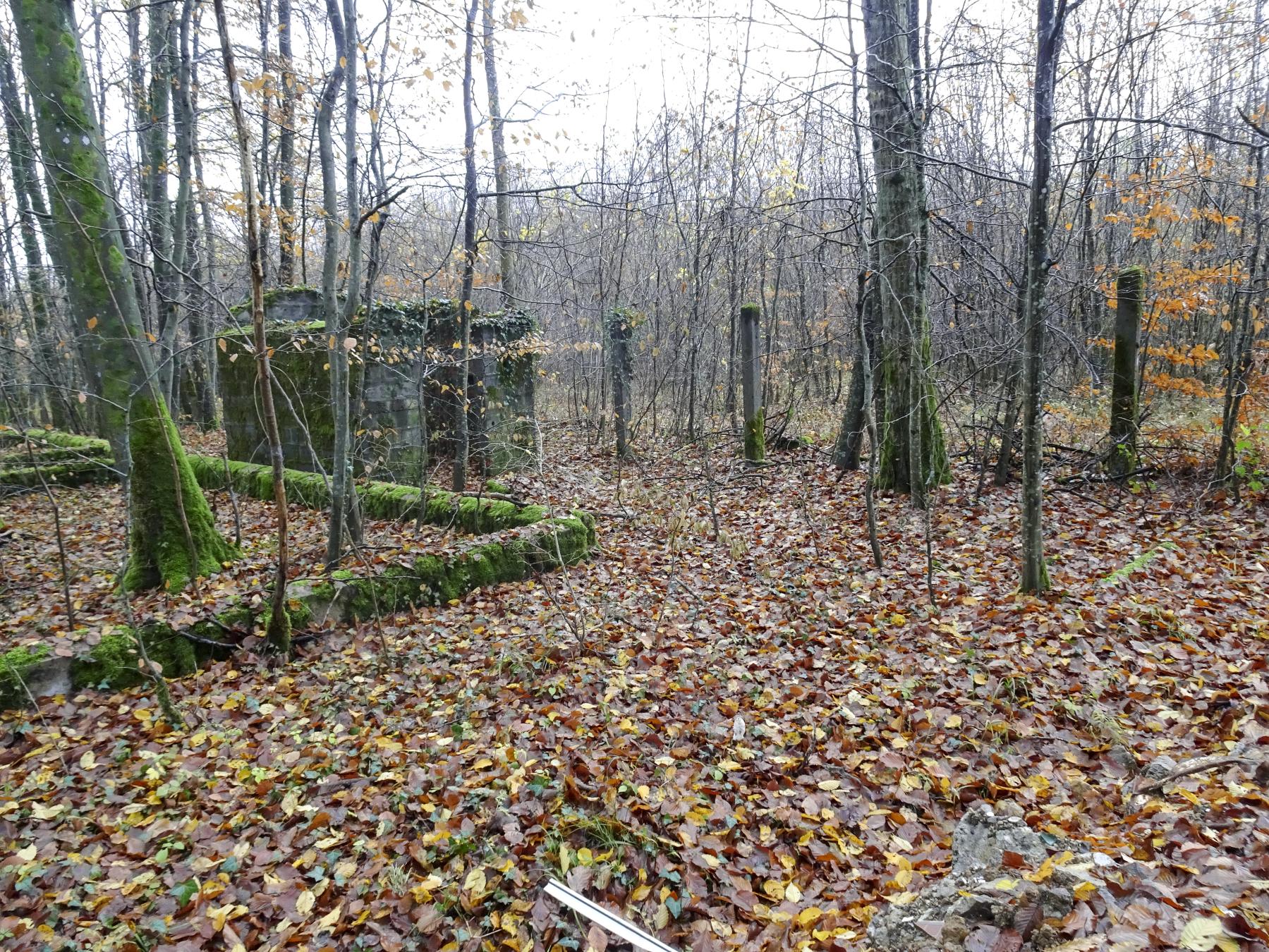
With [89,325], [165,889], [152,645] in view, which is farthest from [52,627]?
[165,889]

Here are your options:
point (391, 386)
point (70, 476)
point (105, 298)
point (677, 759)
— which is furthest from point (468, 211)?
point (70, 476)

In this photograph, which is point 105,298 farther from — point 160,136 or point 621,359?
point 621,359

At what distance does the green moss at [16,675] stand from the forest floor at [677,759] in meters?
0.14

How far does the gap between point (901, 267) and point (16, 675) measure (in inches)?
341

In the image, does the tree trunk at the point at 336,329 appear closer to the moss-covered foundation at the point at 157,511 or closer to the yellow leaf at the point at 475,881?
the moss-covered foundation at the point at 157,511

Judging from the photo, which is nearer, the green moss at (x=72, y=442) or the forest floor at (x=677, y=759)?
the forest floor at (x=677, y=759)

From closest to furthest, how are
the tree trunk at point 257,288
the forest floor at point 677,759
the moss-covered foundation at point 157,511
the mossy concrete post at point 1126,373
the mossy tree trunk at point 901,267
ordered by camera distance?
the forest floor at point 677,759, the tree trunk at point 257,288, the moss-covered foundation at point 157,511, the mossy tree trunk at point 901,267, the mossy concrete post at point 1126,373

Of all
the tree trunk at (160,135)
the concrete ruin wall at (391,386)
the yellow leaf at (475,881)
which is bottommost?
the yellow leaf at (475,881)

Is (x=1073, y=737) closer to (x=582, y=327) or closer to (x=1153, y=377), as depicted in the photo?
(x=1153, y=377)

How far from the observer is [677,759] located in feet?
12.7

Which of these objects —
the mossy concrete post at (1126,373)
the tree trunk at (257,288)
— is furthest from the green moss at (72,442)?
the mossy concrete post at (1126,373)

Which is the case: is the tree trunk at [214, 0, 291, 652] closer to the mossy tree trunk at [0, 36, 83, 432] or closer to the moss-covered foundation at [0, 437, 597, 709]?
the moss-covered foundation at [0, 437, 597, 709]

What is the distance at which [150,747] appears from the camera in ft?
13.4

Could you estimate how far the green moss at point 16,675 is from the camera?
4.25 m
